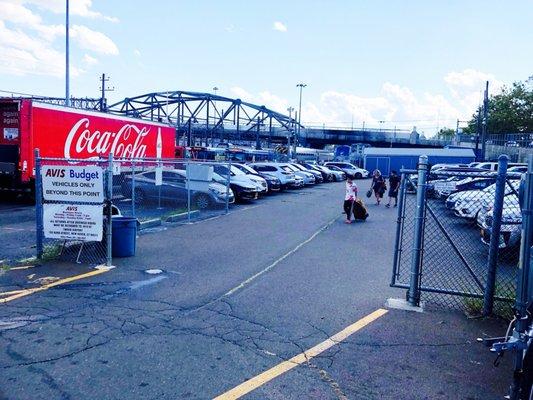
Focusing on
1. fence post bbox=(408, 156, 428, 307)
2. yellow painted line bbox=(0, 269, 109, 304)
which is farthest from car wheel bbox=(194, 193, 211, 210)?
fence post bbox=(408, 156, 428, 307)

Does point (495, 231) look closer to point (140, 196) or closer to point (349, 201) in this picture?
point (349, 201)

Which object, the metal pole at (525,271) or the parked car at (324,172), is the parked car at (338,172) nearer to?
the parked car at (324,172)

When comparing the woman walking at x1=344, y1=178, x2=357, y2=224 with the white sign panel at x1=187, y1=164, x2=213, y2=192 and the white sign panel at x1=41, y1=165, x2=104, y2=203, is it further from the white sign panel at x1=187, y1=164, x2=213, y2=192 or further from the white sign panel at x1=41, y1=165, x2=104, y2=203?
the white sign panel at x1=41, y1=165, x2=104, y2=203

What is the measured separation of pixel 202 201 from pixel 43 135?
6.12 metres

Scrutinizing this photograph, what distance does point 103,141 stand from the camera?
2123 centimetres

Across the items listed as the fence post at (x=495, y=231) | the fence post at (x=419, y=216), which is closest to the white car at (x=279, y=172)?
the fence post at (x=419, y=216)

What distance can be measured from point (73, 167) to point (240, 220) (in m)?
7.64

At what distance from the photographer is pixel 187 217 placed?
606 inches

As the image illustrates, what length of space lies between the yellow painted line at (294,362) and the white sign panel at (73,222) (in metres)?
4.80

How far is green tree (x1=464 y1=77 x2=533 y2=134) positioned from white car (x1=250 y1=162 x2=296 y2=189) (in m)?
45.0

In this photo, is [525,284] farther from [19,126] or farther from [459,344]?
[19,126]

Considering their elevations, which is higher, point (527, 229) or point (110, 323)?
point (527, 229)

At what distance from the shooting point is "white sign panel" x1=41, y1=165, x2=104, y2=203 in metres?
8.41

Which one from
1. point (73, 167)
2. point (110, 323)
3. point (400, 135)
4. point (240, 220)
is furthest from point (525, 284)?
point (400, 135)
